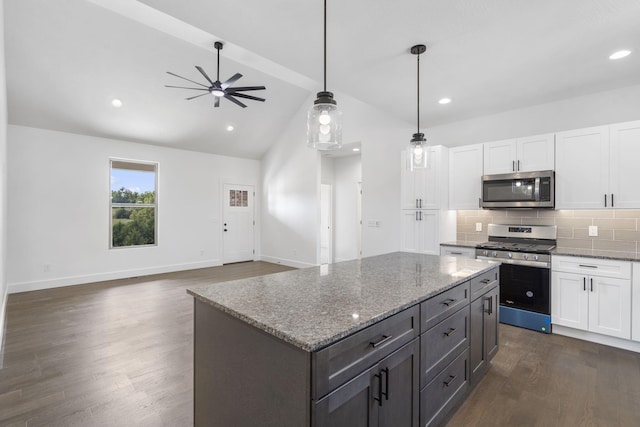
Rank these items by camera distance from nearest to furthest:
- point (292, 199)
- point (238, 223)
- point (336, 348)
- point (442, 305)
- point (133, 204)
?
point (336, 348), point (442, 305), point (133, 204), point (292, 199), point (238, 223)

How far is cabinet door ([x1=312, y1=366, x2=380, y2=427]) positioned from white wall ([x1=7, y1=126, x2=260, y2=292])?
20.3 feet

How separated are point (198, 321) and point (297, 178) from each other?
5.69 metres

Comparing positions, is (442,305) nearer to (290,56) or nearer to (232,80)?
(290,56)

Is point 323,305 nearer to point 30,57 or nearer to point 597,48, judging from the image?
point 597,48

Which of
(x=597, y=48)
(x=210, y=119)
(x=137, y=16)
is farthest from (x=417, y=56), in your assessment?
(x=210, y=119)

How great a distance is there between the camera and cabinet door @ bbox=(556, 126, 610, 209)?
10.1 ft

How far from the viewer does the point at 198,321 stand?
63.1 inches

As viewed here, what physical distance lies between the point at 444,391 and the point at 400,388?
584mm

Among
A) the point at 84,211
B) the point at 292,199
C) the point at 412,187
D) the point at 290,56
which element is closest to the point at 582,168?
the point at 412,187

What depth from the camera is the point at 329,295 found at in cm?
157

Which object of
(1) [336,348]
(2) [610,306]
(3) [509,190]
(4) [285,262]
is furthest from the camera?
(4) [285,262]

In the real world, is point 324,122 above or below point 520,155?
below

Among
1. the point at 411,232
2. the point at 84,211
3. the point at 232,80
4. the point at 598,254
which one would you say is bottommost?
the point at 598,254

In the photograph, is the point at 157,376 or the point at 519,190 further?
the point at 519,190
